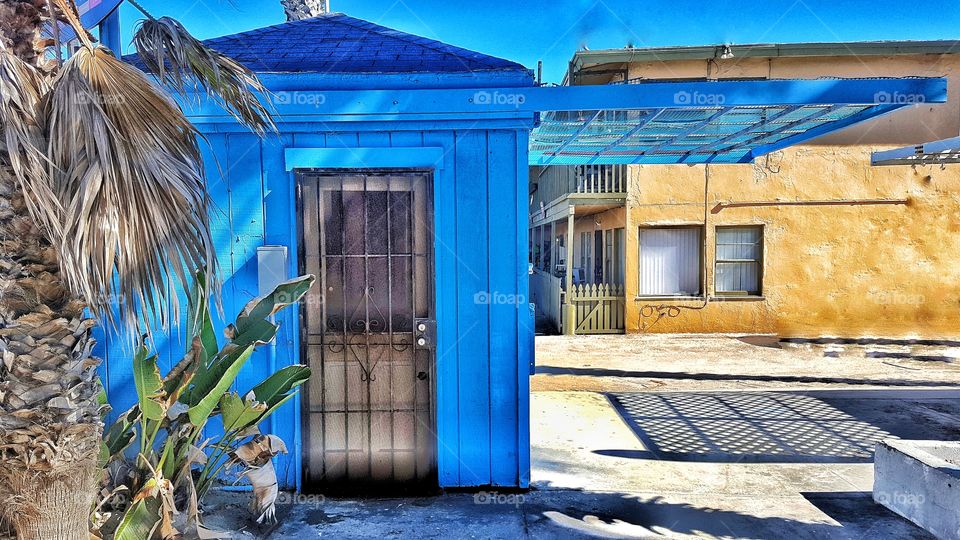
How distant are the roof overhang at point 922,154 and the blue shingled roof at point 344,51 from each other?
6.41 metres

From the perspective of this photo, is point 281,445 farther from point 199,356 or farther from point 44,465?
point 44,465

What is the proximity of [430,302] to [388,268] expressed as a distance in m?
0.43

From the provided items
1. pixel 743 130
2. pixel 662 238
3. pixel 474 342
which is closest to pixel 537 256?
pixel 662 238

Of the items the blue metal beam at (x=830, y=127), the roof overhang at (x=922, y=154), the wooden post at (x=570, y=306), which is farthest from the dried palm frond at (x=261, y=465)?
the wooden post at (x=570, y=306)

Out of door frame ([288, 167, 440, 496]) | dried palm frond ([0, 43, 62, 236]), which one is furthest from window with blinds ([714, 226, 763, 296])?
dried palm frond ([0, 43, 62, 236])

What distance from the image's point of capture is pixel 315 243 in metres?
4.34

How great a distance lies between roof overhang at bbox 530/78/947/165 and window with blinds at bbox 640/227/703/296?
5.28 m

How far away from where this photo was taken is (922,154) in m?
7.90

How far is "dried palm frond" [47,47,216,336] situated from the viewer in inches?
89.2

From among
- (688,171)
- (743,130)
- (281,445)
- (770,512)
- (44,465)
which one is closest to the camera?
(44,465)

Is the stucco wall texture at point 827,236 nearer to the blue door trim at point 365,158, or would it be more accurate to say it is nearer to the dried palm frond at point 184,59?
the blue door trim at point 365,158

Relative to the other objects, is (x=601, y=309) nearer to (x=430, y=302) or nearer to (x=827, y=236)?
(x=827, y=236)

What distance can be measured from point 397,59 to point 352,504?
3.62 metres

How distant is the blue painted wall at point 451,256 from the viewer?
431cm
